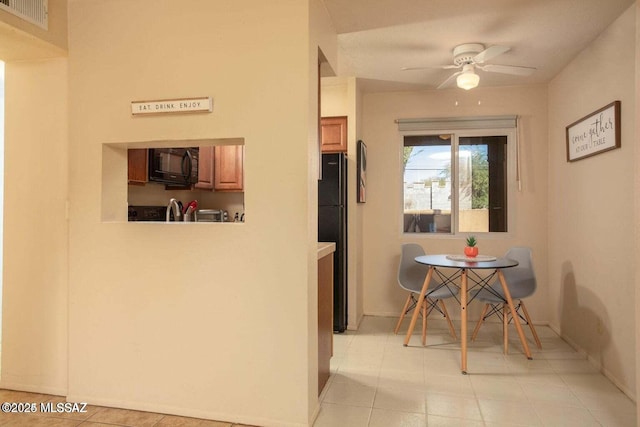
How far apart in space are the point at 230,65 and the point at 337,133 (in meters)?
1.94

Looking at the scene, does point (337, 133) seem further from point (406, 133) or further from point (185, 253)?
point (185, 253)

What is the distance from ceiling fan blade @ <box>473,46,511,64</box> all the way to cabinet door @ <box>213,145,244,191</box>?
267cm

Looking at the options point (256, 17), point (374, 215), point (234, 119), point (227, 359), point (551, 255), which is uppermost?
point (256, 17)

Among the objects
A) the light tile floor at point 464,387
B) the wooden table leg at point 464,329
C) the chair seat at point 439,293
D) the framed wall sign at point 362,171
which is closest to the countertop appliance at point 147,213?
the framed wall sign at point 362,171

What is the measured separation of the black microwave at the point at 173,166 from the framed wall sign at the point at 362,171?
1689mm

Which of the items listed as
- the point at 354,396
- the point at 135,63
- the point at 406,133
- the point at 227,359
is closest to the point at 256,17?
the point at 135,63

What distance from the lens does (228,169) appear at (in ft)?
15.5

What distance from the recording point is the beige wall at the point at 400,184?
425 centimetres

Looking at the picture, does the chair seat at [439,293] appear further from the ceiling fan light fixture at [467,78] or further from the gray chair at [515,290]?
the ceiling fan light fixture at [467,78]

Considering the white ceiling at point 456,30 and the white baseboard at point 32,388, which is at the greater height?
the white ceiling at point 456,30

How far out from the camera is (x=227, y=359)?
225 cm

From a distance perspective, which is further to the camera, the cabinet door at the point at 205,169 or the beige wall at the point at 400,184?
the cabinet door at the point at 205,169

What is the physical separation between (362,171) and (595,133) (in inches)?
79.7

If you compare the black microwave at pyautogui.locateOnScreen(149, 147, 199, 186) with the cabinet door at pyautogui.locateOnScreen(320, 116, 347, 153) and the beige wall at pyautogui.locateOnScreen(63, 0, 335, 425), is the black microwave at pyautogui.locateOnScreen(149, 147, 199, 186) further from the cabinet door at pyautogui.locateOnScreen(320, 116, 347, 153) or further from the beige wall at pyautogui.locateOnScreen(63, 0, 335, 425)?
the cabinet door at pyautogui.locateOnScreen(320, 116, 347, 153)
